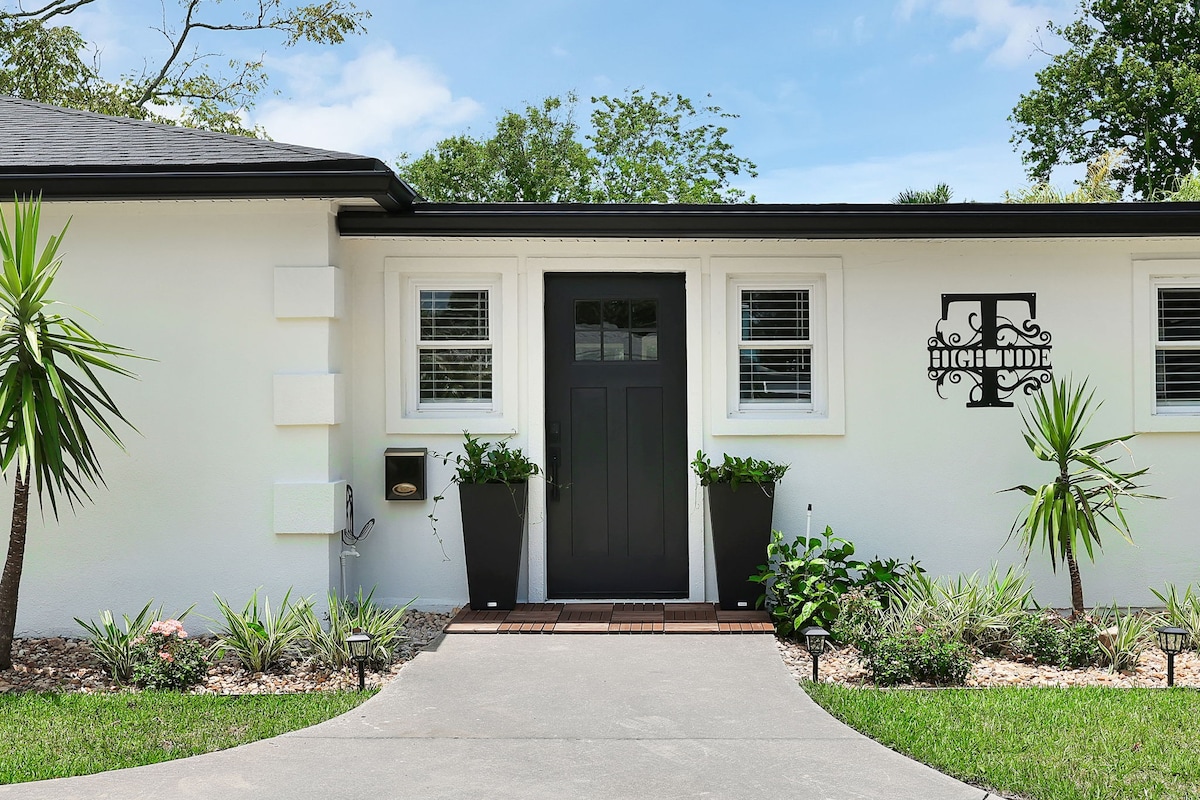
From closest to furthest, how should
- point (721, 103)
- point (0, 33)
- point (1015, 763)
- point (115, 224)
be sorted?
1. point (1015, 763)
2. point (115, 224)
3. point (0, 33)
4. point (721, 103)

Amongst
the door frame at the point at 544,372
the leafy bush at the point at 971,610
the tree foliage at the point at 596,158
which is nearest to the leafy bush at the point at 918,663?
the leafy bush at the point at 971,610

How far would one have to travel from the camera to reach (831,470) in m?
7.18

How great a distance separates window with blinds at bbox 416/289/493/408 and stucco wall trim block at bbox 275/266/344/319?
93 cm

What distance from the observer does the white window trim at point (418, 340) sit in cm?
718

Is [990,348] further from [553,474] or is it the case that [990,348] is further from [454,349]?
[454,349]

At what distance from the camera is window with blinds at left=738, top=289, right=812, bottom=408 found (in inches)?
288

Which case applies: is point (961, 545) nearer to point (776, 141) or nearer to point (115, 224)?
point (115, 224)

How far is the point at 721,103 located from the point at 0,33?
1978cm

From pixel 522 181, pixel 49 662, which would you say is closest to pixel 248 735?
pixel 49 662

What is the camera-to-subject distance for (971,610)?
604 centimetres

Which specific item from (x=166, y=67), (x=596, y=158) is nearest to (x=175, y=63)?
(x=166, y=67)

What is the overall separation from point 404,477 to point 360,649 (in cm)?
205

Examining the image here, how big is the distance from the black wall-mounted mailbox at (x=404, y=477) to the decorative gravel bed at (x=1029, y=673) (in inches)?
107

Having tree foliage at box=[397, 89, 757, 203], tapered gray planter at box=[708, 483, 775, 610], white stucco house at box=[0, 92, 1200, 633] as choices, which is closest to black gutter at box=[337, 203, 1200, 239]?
white stucco house at box=[0, 92, 1200, 633]
